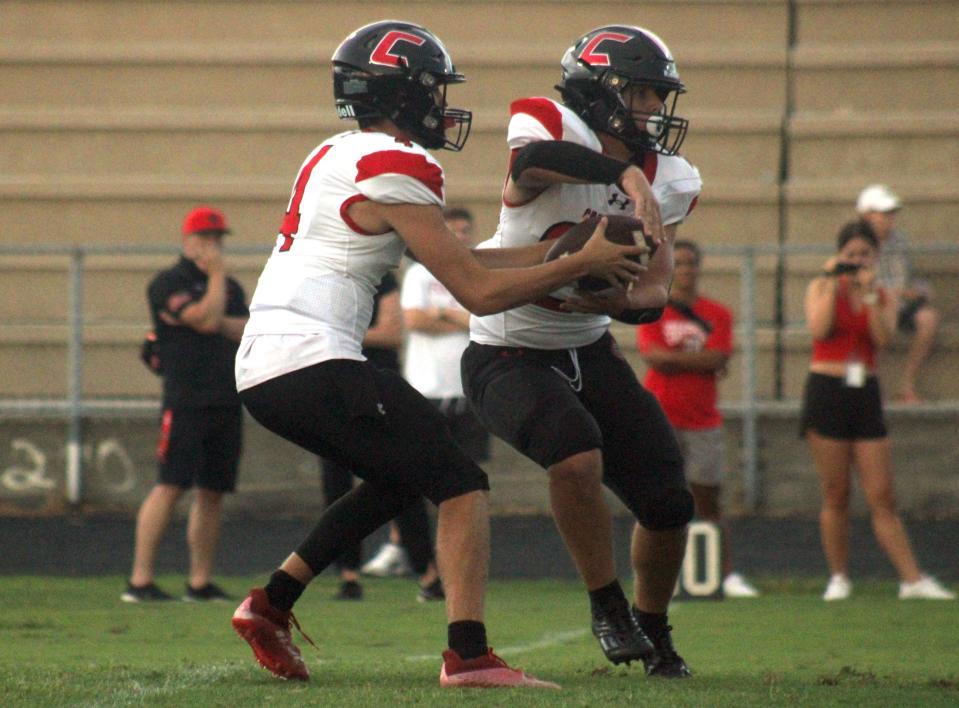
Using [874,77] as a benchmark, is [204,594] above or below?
below

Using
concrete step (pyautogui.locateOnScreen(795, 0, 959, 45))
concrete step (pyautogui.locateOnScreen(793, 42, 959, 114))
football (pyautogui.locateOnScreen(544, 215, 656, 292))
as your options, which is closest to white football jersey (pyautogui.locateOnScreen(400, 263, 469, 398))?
football (pyautogui.locateOnScreen(544, 215, 656, 292))

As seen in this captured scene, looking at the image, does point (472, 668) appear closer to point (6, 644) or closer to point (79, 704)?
point (79, 704)

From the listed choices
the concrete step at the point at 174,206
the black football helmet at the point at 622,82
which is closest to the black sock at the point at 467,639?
the black football helmet at the point at 622,82

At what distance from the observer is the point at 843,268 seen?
8.84 m

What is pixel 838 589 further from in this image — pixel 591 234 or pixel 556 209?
pixel 591 234

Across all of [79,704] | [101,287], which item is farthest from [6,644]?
[101,287]

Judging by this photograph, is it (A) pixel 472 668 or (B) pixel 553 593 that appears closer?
(A) pixel 472 668

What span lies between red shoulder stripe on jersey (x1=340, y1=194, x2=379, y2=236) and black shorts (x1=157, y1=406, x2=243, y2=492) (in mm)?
3885

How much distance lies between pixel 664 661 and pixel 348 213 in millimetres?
1813

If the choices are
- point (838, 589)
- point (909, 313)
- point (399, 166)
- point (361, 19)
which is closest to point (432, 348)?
point (838, 589)

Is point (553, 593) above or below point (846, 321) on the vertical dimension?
below

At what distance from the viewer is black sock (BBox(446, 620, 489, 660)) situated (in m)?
4.83

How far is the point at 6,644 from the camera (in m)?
6.66

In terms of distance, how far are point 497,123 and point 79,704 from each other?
31.5 feet
